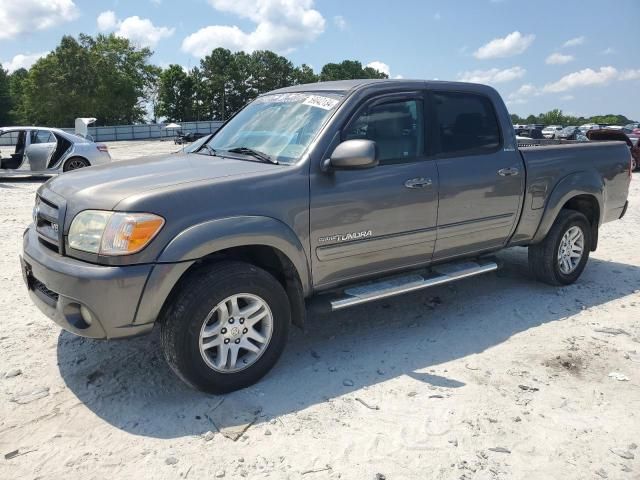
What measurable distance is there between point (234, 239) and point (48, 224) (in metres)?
1.20

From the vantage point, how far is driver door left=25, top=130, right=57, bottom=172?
42.0 feet

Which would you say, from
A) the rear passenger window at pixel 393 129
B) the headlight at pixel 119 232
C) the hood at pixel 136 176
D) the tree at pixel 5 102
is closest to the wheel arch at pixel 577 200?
the rear passenger window at pixel 393 129

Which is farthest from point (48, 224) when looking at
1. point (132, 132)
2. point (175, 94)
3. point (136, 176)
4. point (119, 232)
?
point (175, 94)

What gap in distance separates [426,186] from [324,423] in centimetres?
188

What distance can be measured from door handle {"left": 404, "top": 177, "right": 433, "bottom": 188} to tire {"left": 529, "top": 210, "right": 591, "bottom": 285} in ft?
6.15

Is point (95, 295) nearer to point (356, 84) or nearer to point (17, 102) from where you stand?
point (356, 84)

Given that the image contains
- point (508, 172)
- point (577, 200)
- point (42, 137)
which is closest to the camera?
point (508, 172)

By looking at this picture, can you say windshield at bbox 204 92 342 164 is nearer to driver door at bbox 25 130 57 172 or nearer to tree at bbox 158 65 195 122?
driver door at bbox 25 130 57 172

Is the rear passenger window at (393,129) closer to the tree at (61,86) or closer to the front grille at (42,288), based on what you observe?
the front grille at (42,288)

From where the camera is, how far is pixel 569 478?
8.48 ft

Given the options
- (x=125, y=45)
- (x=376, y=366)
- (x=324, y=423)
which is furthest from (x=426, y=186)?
(x=125, y=45)

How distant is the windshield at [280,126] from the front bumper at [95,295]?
4.28 feet

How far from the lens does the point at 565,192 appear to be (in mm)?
5031

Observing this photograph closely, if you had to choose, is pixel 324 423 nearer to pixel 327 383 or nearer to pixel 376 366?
pixel 327 383
